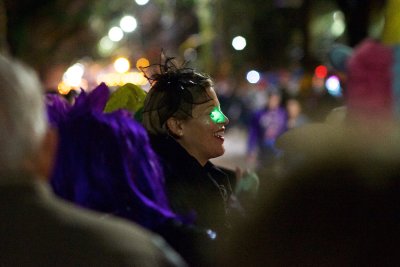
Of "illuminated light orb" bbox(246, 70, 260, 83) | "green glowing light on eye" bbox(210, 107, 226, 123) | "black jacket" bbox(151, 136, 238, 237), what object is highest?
"green glowing light on eye" bbox(210, 107, 226, 123)

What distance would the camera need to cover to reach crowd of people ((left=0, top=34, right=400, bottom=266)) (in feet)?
7.13

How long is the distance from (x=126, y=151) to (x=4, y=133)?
71 cm

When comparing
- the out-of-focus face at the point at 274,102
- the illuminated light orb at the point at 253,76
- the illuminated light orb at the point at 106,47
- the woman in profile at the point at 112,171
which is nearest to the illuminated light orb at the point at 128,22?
the illuminated light orb at the point at 253,76

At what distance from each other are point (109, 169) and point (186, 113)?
51.0 inches

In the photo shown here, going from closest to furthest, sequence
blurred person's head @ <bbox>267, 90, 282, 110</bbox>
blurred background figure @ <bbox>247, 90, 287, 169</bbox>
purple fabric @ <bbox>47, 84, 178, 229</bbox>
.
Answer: purple fabric @ <bbox>47, 84, 178, 229</bbox>
blurred background figure @ <bbox>247, 90, 287, 169</bbox>
blurred person's head @ <bbox>267, 90, 282, 110</bbox>

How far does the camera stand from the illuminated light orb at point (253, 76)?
1980 inches

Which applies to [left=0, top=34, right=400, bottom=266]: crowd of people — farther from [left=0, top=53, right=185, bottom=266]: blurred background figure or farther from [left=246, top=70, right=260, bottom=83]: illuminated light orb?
[left=246, top=70, right=260, bottom=83]: illuminated light orb

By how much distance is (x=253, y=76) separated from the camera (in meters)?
52.5

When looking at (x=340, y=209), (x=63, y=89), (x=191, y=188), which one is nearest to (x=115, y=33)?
(x=63, y=89)

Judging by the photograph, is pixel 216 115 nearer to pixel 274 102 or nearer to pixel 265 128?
pixel 265 128

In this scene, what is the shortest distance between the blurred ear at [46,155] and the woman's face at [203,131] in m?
1.76

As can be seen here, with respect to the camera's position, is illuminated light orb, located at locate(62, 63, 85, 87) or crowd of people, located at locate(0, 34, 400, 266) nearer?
crowd of people, located at locate(0, 34, 400, 266)

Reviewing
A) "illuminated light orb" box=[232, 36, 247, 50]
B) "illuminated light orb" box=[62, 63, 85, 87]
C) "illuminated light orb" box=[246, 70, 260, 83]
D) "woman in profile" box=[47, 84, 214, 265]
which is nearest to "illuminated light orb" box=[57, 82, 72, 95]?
"woman in profile" box=[47, 84, 214, 265]

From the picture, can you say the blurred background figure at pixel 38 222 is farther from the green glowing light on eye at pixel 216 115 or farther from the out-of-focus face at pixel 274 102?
the out-of-focus face at pixel 274 102
